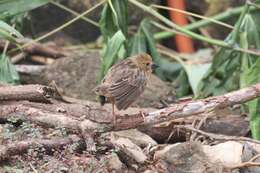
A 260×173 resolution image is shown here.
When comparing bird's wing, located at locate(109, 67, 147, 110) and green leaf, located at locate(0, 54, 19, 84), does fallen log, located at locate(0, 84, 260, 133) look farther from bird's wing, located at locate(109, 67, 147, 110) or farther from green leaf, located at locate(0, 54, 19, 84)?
green leaf, located at locate(0, 54, 19, 84)

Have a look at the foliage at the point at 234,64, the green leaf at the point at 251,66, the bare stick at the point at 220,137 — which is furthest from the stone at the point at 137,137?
the foliage at the point at 234,64

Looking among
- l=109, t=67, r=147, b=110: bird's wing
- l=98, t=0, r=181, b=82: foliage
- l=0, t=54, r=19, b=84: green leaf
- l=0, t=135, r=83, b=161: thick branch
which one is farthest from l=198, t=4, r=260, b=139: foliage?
l=0, t=135, r=83, b=161: thick branch

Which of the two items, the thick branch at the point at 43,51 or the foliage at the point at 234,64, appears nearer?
the foliage at the point at 234,64

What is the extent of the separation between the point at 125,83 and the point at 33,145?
1.12 m

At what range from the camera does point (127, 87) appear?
625 centimetres

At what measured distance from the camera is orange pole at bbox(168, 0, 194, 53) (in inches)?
410

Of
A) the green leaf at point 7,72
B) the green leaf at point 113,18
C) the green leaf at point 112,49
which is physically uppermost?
the green leaf at point 113,18

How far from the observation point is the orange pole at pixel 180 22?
10422 millimetres

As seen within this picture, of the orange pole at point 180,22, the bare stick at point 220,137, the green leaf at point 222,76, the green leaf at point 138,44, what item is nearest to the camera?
the bare stick at point 220,137

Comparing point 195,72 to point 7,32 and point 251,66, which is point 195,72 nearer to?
point 251,66

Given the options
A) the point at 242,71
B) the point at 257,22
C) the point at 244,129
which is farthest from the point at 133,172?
the point at 257,22

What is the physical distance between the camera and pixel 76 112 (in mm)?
5957

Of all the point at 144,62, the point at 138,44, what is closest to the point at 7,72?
the point at 144,62

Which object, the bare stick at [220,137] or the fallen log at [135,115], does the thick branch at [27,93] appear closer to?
the fallen log at [135,115]
